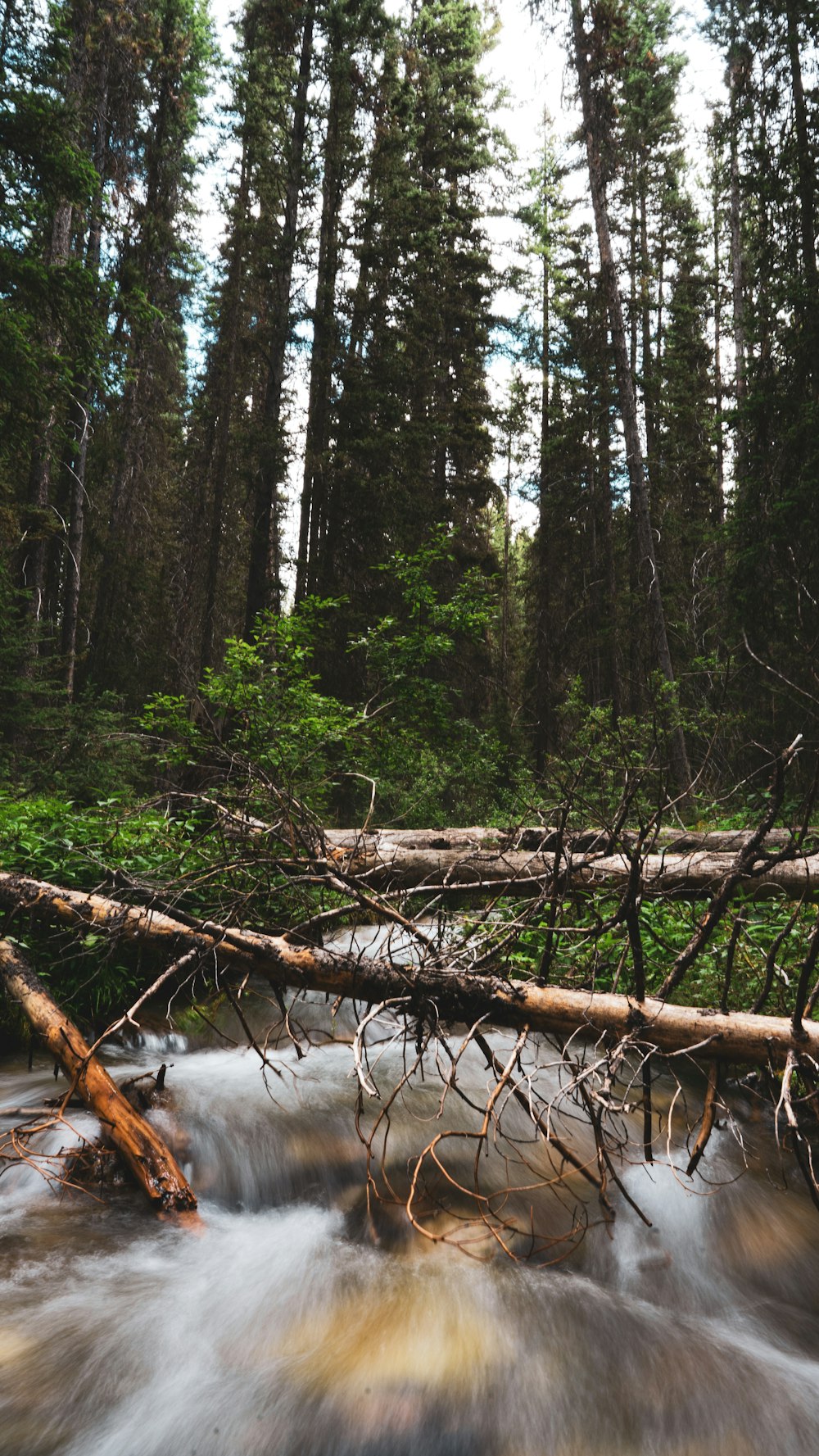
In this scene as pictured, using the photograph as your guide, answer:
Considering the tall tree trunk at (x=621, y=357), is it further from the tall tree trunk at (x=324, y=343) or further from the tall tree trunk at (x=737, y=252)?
the tall tree trunk at (x=324, y=343)

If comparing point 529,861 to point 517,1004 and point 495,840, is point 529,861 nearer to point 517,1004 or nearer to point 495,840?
point 517,1004

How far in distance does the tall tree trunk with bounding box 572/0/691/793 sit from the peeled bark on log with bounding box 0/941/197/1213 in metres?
11.4

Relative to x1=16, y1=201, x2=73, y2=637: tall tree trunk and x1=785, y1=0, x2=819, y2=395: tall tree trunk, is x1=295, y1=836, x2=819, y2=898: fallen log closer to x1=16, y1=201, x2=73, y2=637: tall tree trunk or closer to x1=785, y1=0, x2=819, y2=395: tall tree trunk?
x1=785, y1=0, x2=819, y2=395: tall tree trunk

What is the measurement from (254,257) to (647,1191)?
65.3ft

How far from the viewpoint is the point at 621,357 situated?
1377cm

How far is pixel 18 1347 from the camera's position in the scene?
280cm

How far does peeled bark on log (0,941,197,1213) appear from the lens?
3527mm

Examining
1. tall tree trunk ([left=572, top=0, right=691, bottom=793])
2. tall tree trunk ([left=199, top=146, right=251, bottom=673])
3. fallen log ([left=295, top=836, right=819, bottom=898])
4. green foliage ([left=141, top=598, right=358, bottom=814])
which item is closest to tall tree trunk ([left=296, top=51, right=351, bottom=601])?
tall tree trunk ([left=199, top=146, right=251, bottom=673])

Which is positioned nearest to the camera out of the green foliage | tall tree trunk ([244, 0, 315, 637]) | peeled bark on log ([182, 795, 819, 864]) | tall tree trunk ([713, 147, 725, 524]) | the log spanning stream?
the log spanning stream

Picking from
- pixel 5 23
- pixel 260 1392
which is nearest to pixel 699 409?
pixel 5 23

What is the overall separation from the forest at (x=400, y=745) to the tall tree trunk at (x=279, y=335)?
0.38 feet

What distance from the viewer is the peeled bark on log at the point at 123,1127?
3.53 metres

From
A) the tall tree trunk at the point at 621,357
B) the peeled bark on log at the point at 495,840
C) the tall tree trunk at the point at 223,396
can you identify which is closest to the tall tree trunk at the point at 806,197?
the tall tree trunk at the point at 621,357

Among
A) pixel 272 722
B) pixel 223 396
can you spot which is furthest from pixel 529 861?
pixel 223 396
